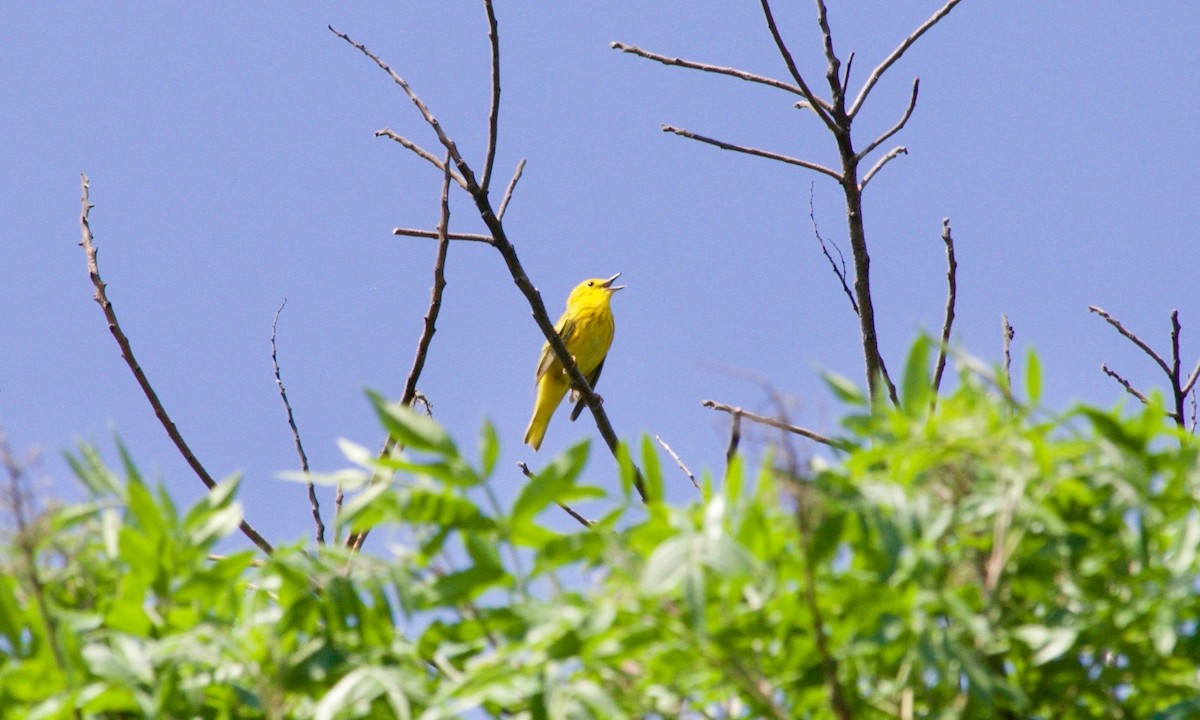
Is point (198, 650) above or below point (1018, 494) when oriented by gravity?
below

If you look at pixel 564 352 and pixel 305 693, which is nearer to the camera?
pixel 305 693

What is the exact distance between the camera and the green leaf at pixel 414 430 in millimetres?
1366

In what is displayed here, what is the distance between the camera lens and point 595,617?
4.16ft

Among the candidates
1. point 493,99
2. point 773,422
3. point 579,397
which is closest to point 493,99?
point 493,99

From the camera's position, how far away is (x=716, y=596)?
1333mm

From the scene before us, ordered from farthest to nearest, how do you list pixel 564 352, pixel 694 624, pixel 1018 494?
pixel 564 352, pixel 1018 494, pixel 694 624

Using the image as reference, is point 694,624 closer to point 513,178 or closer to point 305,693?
point 305,693

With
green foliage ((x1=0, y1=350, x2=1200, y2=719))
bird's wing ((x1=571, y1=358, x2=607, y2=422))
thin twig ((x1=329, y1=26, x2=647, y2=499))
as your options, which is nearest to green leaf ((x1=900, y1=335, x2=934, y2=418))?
green foliage ((x1=0, y1=350, x2=1200, y2=719))

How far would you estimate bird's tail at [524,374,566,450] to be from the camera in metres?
12.4

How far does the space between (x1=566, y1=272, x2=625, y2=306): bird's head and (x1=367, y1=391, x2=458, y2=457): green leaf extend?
11.1 m

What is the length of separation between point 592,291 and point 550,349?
1.36 m

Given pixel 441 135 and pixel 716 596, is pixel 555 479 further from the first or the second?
pixel 441 135

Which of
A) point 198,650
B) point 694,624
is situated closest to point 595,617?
point 694,624

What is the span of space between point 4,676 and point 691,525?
0.72 meters
